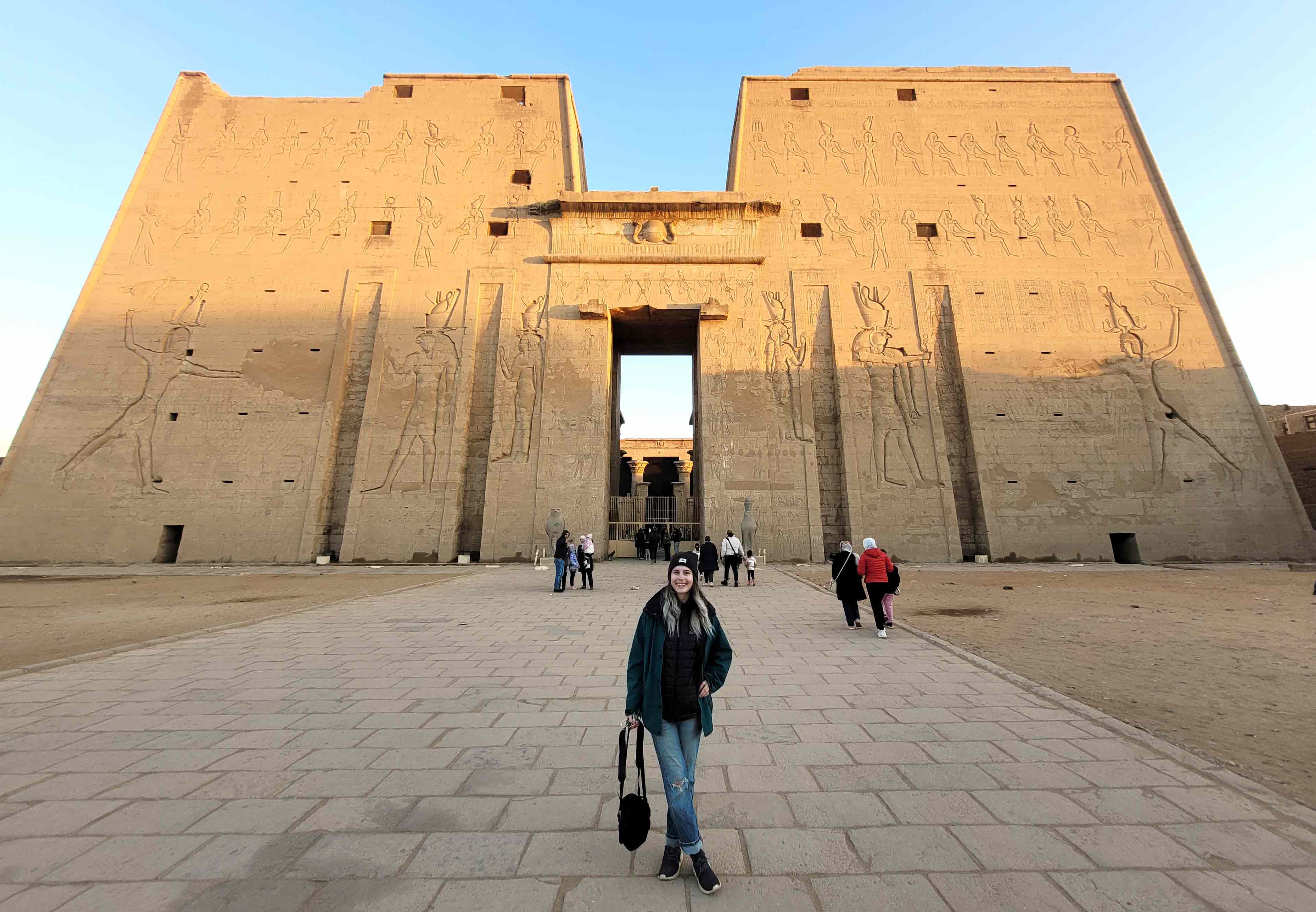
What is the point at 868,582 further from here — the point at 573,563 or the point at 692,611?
the point at 573,563

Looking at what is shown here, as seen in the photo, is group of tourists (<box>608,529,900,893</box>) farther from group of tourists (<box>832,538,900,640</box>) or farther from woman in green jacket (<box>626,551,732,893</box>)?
group of tourists (<box>832,538,900,640</box>)

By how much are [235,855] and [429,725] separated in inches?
58.6

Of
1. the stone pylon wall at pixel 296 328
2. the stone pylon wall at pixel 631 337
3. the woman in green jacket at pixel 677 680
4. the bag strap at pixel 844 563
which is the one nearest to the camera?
the woman in green jacket at pixel 677 680

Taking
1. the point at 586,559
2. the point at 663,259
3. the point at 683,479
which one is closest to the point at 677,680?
the point at 586,559

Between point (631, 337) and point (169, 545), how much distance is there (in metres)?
17.6

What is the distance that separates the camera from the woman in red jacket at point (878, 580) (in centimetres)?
648

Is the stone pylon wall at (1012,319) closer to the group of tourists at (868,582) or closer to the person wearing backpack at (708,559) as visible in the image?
the person wearing backpack at (708,559)

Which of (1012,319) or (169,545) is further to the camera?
(1012,319)

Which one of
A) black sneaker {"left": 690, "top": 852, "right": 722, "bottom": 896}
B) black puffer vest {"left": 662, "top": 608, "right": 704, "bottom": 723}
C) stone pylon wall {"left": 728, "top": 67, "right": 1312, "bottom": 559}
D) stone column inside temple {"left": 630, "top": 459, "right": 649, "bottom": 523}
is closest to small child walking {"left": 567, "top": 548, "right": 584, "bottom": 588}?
stone column inside temple {"left": 630, "top": 459, "right": 649, "bottom": 523}

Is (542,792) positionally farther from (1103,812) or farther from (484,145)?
(484,145)

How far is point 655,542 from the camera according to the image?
726 inches

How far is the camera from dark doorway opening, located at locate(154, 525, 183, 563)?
16.3 meters


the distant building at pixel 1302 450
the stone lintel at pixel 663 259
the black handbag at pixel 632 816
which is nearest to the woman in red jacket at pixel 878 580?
the black handbag at pixel 632 816

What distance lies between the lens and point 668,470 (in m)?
32.3
